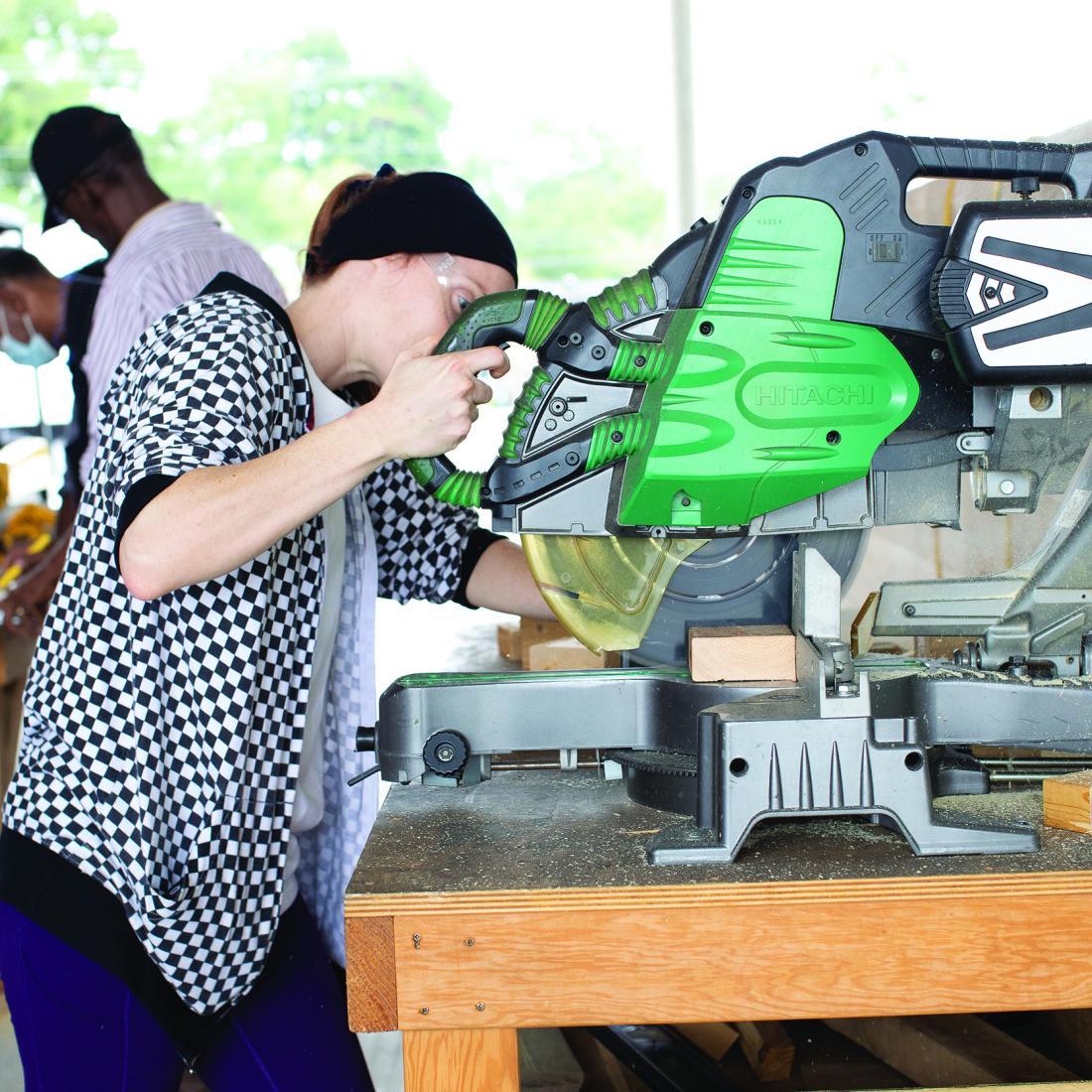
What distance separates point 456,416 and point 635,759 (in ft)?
1.15

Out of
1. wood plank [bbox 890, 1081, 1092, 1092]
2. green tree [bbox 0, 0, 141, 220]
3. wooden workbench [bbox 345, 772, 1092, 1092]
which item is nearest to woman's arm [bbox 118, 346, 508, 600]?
wooden workbench [bbox 345, 772, 1092, 1092]

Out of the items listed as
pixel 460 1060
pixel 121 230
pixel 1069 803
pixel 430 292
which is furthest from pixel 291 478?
pixel 121 230

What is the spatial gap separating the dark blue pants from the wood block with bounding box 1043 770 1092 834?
81cm

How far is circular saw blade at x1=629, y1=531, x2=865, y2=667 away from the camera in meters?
1.21

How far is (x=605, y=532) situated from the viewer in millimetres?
1173

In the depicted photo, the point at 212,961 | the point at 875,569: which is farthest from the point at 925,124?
the point at 212,961

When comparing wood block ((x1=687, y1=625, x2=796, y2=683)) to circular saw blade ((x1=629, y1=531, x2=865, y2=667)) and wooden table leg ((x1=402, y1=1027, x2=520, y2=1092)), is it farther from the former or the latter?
wooden table leg ((x1=402, y1=1027, x2=520, y2=1092))

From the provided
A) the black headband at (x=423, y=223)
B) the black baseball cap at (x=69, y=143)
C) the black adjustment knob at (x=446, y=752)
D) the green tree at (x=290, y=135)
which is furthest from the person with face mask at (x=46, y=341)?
the green tree at (x=290, y=135)

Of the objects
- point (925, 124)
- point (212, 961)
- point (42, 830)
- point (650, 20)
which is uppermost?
point (650, 20)

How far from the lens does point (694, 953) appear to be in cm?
99

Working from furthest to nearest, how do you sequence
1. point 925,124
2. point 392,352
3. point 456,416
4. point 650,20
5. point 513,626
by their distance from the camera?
1. point 650,20
2. point 925,124
3. point 513,626
4. point 392,352
5. point 456,416

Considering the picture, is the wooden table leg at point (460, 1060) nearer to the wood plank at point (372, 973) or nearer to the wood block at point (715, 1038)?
the wood plank at point (372, 973)

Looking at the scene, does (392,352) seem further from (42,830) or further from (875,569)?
(875,569)

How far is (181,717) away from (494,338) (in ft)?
1.62
